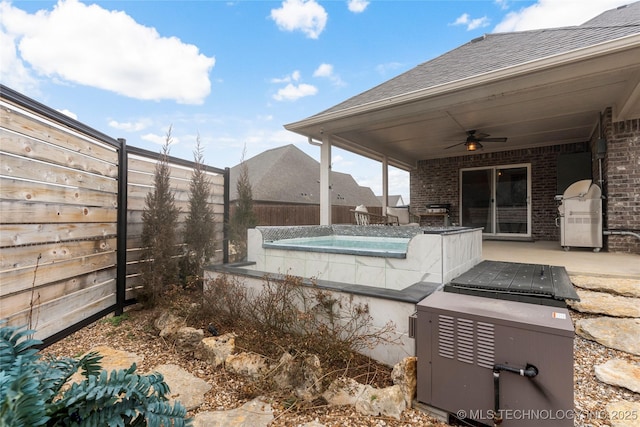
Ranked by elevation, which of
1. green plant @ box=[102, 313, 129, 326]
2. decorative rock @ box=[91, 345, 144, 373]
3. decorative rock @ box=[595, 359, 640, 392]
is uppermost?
decorative rock @ box=[595, 359, 640, 392]

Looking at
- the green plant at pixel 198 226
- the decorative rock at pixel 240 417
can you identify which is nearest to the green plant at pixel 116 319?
the green plant at pixel 198 226

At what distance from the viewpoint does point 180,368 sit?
2568 mm

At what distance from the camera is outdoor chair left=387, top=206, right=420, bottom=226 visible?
7811mm

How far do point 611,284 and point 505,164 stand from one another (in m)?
6.42

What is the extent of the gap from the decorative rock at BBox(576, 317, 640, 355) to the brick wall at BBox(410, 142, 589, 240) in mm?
6273

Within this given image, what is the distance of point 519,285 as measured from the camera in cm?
265

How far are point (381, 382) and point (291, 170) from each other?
18325 millimetres

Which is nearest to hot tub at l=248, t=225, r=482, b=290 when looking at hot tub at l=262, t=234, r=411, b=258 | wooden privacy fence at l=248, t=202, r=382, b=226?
hot tub at l=262, t=234, r=411, b=258

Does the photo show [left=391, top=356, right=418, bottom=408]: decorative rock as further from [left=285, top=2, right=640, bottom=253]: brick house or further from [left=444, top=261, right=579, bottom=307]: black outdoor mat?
[left=285, top=2, right=640, bottom=253]: brick house

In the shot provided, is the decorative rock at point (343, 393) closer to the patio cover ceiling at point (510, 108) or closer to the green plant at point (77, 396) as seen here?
the green plant at point (77, 396)

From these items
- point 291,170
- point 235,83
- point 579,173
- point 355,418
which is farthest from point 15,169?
point 291,170

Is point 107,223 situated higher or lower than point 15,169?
lower

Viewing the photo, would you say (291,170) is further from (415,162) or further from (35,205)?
(35,205)

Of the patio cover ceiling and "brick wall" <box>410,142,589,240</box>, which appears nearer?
the patio cover ceiling
